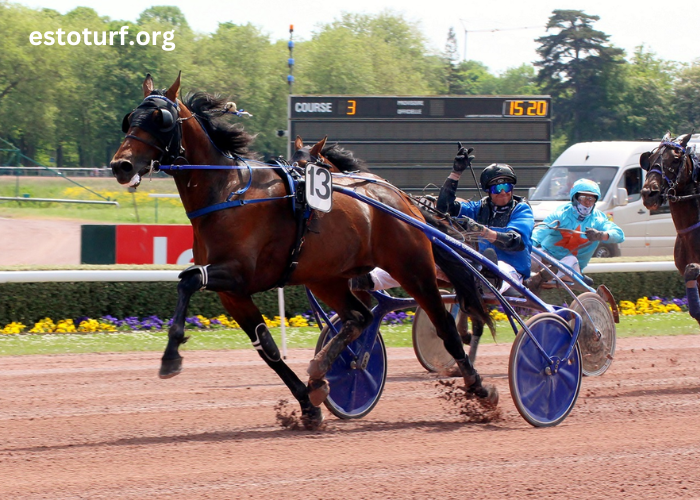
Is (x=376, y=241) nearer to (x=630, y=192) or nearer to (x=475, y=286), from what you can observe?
(x=475, y=286)

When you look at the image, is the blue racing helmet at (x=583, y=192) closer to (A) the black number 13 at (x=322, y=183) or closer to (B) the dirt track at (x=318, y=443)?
(B) the dirt track at (x=318, y=443)

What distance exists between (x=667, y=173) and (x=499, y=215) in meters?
1.56

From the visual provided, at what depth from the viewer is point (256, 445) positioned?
439cm

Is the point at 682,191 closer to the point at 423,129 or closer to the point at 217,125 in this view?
the point at 217,125

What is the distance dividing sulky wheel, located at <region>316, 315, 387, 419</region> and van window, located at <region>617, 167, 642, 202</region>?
33.1 feet

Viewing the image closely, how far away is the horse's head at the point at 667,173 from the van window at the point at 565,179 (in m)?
7.62

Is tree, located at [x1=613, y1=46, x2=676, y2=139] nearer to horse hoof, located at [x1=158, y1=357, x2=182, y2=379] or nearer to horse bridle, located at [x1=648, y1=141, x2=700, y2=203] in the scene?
horse bridle, located at [x1=648, y1=141, x2=700, y2=203]

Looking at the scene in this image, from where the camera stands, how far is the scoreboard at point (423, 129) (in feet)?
45.3

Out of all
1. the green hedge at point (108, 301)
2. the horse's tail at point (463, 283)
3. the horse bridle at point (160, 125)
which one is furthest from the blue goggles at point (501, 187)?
the green hedge at point (108, 301)

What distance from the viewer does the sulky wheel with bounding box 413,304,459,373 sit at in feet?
22.5

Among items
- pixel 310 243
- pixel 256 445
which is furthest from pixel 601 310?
pixel 256 445

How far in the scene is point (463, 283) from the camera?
5.49 metres

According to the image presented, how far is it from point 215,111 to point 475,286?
182 cm

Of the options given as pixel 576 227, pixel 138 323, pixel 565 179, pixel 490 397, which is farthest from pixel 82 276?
pixel 565 179
